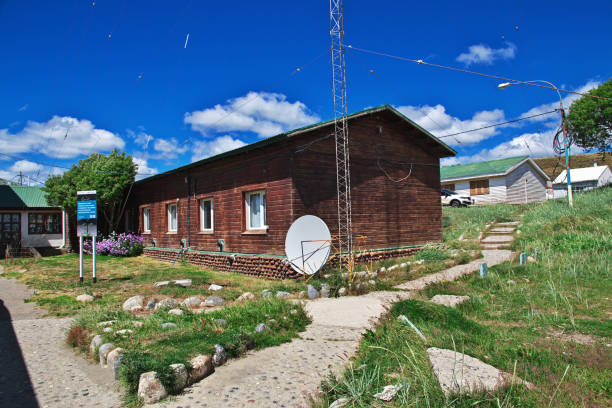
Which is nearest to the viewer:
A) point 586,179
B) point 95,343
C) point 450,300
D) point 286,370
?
point 286,370

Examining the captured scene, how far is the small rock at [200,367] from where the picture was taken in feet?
13.9

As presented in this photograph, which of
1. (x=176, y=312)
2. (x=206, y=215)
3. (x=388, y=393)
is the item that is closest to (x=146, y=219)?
(x=206, y=215)

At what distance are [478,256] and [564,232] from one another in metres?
3.31

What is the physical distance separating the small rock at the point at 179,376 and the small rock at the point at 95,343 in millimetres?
1767

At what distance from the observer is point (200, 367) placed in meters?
4.31

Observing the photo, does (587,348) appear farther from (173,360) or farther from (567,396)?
(173,360)

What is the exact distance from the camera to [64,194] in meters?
21.6

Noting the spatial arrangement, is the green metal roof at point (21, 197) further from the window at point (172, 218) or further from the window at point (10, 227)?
the window at point (172, 218)

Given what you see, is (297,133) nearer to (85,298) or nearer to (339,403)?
(85,298)

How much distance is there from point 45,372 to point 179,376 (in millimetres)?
1969

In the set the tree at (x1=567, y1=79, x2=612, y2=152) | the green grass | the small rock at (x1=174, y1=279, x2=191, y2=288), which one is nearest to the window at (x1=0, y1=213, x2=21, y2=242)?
the small rock at (x1=174, y1=279, x2=191, y2=288)

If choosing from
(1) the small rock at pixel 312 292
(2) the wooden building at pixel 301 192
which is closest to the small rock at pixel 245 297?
(1) the small rock at pixel 312 292

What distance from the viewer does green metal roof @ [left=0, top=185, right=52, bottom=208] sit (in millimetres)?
23172

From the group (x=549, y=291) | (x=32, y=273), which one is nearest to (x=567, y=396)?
(x=549, y=291)
